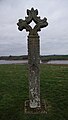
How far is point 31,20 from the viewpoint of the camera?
40.3ft

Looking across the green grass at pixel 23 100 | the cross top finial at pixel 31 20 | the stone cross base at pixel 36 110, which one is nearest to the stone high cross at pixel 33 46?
the cross top finial at pixel 31 20

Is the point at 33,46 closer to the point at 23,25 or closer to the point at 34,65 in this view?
the point at 34,65

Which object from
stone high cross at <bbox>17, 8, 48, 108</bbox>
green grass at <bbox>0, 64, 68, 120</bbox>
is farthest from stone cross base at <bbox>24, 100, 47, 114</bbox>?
stone high cross at <bbox>17, 8, 48, 108</bbox>

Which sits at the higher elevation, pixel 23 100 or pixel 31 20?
pixel 31 20

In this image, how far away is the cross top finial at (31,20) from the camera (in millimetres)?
12180

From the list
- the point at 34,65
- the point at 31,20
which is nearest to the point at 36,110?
the point at 34,65

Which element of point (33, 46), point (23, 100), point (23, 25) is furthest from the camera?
point (23, 100)

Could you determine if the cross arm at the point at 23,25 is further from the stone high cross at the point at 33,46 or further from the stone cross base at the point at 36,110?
the stone cross base at the point at 36,110

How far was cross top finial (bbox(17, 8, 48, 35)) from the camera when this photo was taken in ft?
40.0

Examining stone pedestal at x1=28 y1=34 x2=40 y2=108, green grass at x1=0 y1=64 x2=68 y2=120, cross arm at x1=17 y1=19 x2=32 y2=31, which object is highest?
cross arm at x1=17 y1=19 x2=32 y2=31

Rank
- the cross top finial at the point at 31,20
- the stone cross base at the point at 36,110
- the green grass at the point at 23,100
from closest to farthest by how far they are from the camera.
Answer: the green grass at the point at 23,100 → the stone cross base at the point at 36,110 → the cross top finial at the point at 31,20

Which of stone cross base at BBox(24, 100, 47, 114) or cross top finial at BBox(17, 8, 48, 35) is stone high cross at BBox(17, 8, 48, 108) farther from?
stone cross base at BBox(24, 100, 47, 114)

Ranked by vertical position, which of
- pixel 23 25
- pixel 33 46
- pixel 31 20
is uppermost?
pixel 31 20

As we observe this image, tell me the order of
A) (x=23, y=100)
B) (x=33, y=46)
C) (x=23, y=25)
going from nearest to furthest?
(x=23, y=25) < (x=33, y=46) < (x=23, y=100)
